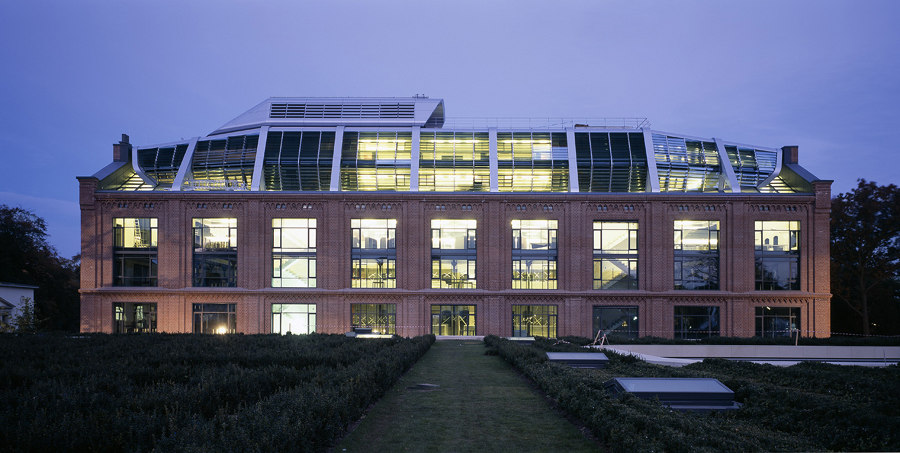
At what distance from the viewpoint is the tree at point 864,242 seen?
46.6 metres

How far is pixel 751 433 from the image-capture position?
10.0m

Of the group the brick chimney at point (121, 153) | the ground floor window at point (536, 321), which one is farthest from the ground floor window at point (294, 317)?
the brick chimney at point (121, 153)

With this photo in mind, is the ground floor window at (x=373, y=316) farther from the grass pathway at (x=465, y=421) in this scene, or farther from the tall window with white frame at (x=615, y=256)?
the grass pathway at (x=465, y=421)

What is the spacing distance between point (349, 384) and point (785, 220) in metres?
39.8

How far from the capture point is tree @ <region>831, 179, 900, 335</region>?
153ft

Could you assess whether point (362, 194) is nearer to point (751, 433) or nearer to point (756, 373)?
point (756, 373)

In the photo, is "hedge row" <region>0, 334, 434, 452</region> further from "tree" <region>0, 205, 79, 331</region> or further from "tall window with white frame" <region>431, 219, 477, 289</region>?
"tree" <region>0, 205, 79, 331</region>

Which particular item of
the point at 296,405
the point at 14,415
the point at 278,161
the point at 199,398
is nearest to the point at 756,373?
the point at 296,405

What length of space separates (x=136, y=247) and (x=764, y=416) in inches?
1686

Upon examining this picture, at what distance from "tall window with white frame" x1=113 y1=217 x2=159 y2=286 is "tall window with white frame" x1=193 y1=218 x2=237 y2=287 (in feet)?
10.4

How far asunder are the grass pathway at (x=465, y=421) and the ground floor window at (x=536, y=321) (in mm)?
22633

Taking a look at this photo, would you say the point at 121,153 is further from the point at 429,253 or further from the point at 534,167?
the point at 534,167

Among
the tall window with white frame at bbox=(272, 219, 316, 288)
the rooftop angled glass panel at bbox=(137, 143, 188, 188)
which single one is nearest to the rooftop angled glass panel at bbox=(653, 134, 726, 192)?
the tall window with white frame at bbox=(272, 219, 316, 288)

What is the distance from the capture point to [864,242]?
4784 centimetres
